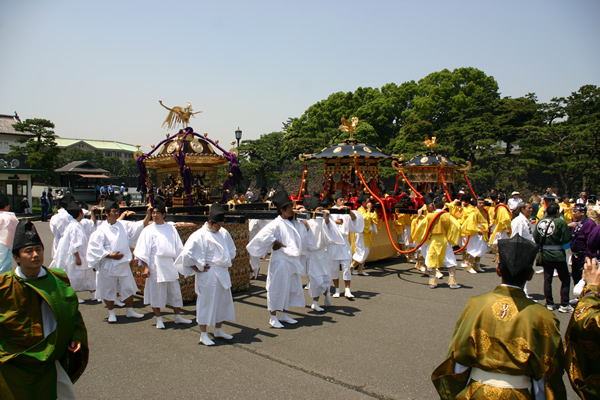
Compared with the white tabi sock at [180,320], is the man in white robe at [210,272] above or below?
above

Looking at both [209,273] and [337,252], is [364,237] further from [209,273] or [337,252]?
[209,273]

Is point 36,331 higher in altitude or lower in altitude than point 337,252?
higher

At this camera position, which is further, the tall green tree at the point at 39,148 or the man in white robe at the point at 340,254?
the tall green tree at the point at 39,148

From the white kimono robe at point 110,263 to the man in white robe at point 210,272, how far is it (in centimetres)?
143

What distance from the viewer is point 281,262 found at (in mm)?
5953

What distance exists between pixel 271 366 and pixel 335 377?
73 centimetres

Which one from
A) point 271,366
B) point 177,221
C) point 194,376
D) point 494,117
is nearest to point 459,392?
point 271,366

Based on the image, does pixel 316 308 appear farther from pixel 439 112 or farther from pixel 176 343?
pixel 439 112

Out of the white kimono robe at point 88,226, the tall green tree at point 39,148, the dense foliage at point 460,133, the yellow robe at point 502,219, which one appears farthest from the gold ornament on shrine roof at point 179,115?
the tall green tree at point 39,148

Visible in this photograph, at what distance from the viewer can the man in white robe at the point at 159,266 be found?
5.93m

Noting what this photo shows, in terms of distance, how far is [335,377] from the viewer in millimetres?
4199

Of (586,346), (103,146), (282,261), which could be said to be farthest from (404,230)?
(103,146)

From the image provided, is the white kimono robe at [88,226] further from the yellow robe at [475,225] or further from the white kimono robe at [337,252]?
the yellow robe at [475,225]

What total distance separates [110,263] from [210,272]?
1990 millimetres
